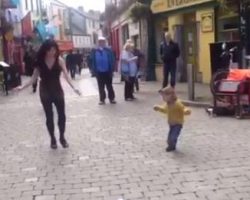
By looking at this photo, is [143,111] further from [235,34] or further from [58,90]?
[235,34]

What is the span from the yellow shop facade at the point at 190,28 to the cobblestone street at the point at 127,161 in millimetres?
6683

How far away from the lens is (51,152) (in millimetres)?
7926

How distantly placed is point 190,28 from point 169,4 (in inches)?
54.1

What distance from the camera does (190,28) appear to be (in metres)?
19.7

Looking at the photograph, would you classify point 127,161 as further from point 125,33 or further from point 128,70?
point 125,33

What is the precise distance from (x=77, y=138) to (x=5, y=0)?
24.9 metres

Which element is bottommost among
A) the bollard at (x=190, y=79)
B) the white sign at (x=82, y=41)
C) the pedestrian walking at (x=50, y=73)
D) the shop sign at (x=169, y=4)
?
the white sign at (x=82, y=41)

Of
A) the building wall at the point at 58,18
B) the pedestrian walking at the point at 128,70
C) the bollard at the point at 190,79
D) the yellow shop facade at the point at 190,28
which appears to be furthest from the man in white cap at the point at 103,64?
the building wall at the point at 58,18

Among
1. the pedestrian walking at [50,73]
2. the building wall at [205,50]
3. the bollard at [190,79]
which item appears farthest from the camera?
the building wall at [205,50]

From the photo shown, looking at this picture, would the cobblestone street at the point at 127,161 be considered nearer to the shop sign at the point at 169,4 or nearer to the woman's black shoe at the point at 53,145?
the woman's black shoe at the point at 53,145

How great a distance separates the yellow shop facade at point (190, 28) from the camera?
17.6m

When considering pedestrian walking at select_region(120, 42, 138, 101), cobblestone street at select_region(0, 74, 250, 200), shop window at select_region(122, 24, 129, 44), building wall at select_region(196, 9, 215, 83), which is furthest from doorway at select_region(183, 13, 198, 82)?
shop window at select_region(122, 24, 129, 44)

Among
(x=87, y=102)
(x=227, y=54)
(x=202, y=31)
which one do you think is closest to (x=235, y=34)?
(x=202, y=31)

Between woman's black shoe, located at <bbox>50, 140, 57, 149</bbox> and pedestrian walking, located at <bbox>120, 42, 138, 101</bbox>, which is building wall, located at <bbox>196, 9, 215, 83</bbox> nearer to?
pedestrian walking, located at <bbox>120, 42, 138, 101</bbox>
